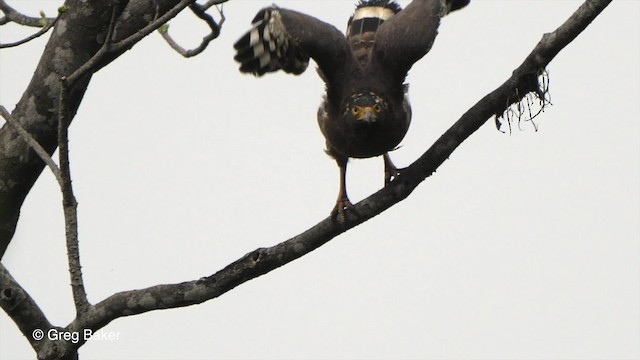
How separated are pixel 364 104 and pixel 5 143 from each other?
2242 mm

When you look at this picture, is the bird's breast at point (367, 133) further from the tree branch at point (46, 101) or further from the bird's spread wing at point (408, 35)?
the tree branch at point (46, 101)

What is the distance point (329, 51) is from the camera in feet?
20.0

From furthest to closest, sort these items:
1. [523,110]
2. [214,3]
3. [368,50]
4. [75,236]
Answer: [368,50] → [523,110] → [214,3] → [75,236]

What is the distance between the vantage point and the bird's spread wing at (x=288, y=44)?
6035 mm

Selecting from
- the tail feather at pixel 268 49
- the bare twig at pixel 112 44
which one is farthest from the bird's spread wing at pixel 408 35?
the bare twig at pixel 112 44

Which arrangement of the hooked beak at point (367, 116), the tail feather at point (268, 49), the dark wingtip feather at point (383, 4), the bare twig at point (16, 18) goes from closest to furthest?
the bare twig at point (16, 18) → the hooked beak at point (367, 116) → the tail feather at point (268, 49) → the dark wingtip feather at point (383, 4)

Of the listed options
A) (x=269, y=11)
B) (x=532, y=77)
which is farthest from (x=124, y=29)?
(x=532, y=77)

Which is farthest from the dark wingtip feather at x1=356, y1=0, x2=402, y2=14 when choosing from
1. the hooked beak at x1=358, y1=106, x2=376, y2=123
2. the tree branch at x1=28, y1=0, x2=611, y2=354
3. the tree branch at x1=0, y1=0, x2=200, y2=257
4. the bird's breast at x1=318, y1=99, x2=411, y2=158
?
the tree branch at x1=0, y1=0, x2=200, y2=257

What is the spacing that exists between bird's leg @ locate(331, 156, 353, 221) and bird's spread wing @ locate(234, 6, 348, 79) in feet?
2.50

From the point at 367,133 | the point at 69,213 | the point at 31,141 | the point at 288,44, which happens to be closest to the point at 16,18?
the point at 31,141

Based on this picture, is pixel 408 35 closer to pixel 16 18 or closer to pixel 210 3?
pixel 210 3

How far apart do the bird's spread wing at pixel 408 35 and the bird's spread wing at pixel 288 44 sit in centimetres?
27

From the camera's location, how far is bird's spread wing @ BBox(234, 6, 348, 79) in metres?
6.04

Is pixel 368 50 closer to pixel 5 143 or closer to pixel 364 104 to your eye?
pixel 364 104
